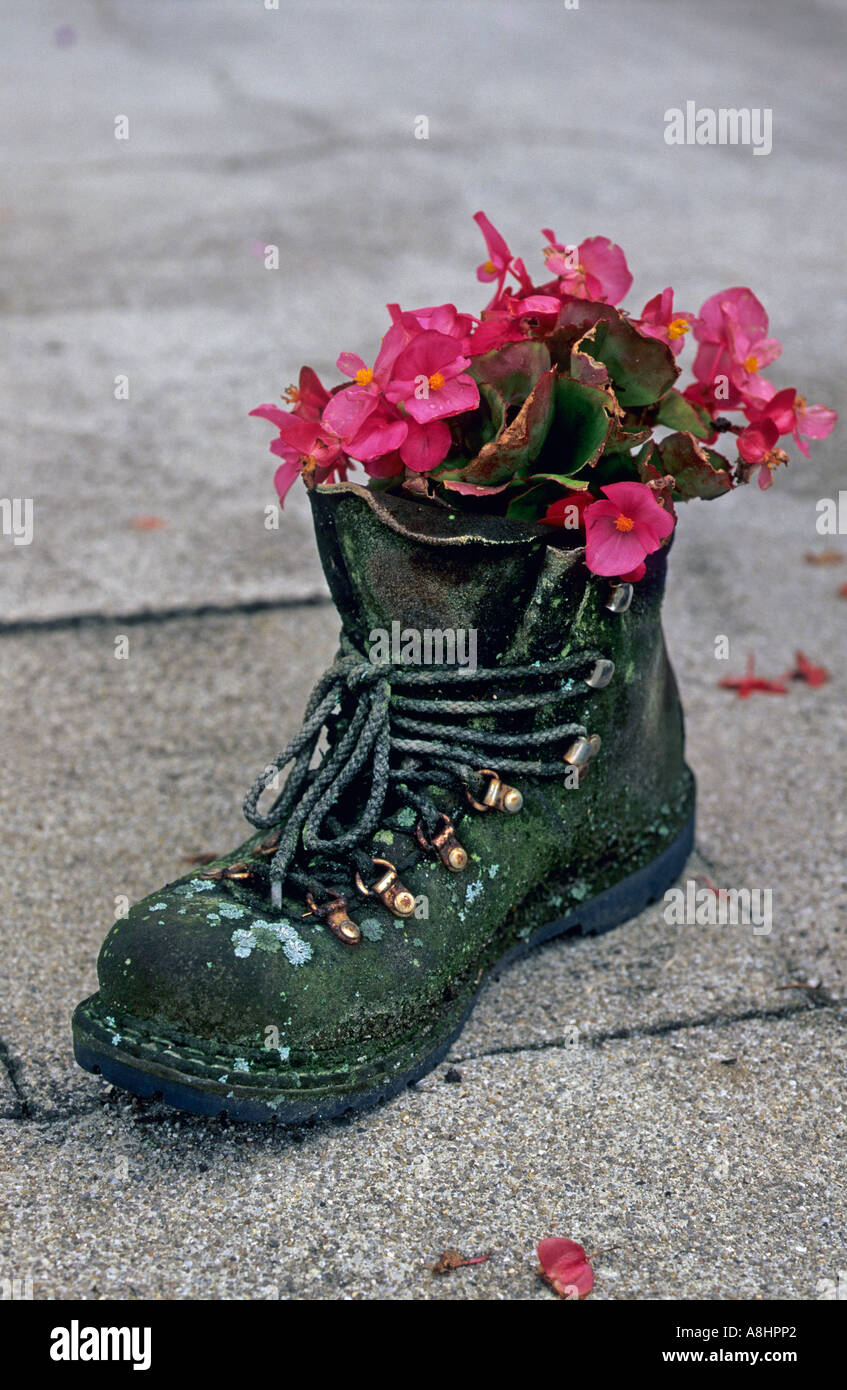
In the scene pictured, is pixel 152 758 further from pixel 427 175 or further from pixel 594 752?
pixel 427 175

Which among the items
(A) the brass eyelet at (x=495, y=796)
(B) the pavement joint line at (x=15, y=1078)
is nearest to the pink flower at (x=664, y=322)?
(A) the brass eyelet at (x=495, y=796)

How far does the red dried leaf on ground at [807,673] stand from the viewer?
2376mm

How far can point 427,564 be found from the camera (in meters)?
1.40

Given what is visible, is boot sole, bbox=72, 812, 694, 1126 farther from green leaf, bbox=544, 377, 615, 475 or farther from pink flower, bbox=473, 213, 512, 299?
pink flower, bbox=473, 213, 512, 299

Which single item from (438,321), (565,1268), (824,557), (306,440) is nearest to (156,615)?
(306,440)

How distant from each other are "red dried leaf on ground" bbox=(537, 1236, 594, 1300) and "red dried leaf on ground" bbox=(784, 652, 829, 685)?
1391 millimetres

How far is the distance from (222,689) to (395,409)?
96 centimetres

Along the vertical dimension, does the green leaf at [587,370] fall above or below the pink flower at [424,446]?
above

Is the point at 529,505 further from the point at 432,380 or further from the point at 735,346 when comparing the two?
the point at 735,346

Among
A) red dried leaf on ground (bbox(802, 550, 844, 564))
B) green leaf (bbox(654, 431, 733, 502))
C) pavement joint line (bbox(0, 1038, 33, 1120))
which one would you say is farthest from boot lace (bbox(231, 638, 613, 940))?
red dried leaf on ground (bbox(802, 550, 844, 564))

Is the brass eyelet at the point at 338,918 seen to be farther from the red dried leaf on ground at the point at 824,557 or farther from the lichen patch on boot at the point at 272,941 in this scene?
the red dried leaf on ground at the point at 824,557

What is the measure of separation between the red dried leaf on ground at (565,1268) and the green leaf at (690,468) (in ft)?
2.69

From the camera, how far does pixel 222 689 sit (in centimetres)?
227

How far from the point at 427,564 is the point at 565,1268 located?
72 cm
